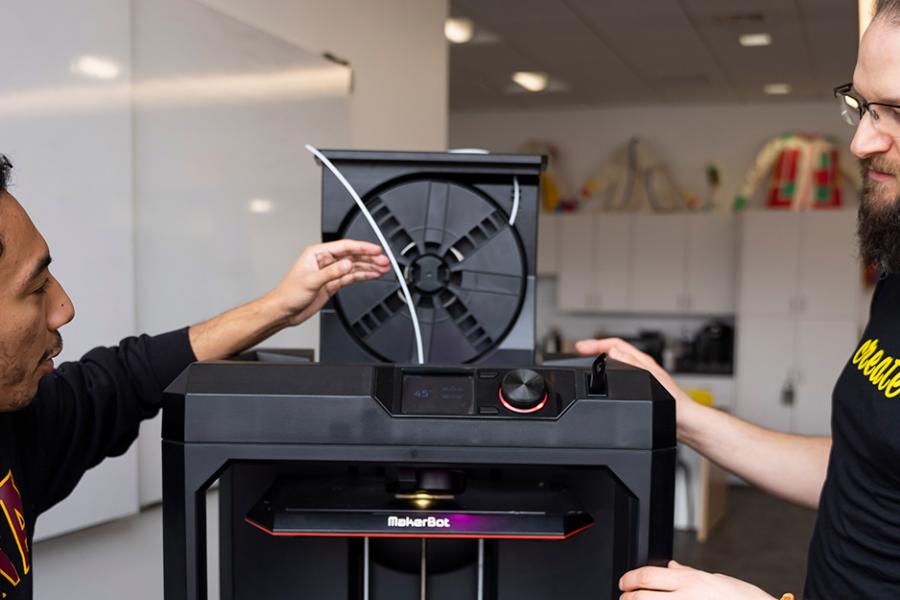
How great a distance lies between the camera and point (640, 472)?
0.82 m

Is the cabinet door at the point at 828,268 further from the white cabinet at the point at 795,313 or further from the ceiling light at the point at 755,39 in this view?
the ceiling light at the point at 755,39

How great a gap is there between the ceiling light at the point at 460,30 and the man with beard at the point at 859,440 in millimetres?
3554

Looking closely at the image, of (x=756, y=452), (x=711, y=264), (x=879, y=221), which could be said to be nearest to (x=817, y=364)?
(x=711, y=264)

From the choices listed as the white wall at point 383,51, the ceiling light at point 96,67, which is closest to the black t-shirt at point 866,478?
the ceiling light at point 96,67

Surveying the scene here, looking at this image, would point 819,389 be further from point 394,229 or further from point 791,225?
point 394,229

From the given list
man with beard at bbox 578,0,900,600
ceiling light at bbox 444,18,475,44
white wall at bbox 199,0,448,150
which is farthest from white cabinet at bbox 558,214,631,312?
man with beard at bbox 578,0,900,600

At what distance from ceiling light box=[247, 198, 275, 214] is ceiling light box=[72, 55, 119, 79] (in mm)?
614

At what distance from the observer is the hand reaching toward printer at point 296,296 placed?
3.28 feet

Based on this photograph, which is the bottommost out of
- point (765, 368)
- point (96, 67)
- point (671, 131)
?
point (765, 368)

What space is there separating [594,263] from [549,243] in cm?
38

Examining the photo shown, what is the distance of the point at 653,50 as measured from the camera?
5.18 meters

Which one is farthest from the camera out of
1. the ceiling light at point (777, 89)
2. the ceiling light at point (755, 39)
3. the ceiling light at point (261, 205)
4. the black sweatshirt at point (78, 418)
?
the ceiling light at point (777, 89)

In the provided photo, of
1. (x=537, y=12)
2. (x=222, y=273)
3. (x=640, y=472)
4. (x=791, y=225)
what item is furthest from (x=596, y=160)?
(x=640, y=472)

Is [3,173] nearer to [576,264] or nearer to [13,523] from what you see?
[13,523]
